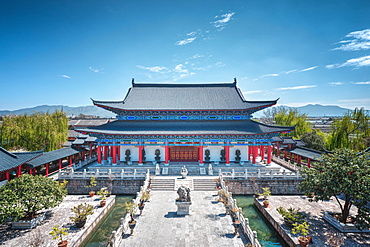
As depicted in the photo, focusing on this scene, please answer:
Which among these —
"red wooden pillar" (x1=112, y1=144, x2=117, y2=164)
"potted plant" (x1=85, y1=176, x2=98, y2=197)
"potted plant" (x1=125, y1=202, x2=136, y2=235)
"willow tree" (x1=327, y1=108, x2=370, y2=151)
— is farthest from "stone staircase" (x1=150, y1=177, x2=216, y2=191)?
"willow tree" (x1=327, y1=108, x2=370, y2=151)

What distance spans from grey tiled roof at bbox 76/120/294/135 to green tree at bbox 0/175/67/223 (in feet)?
29.0

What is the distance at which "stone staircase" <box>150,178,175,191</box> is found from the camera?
19.2 m

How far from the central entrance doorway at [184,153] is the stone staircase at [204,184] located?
5.90m

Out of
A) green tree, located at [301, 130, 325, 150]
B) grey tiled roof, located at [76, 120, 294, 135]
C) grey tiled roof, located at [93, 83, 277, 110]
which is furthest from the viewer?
green tree, located at [301, 130, 325, 150]

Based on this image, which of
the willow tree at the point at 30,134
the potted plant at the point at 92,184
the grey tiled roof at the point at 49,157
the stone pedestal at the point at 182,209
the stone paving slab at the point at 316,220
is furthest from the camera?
the willow tree at the point at 30,134

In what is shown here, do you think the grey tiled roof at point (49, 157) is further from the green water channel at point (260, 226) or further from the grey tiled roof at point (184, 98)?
the green water channel at point (260, 226)

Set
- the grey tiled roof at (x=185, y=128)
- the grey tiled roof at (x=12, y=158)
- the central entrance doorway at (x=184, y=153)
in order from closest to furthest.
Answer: the grey tiled roof at (x=12, y=158), the grey tiled roof at (x=185, y=128), the central entrance doorway at (x=184, y=153)

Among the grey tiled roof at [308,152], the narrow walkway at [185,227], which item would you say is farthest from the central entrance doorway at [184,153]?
the grey tiled roof at [308,152]

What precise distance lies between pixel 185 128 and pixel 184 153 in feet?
12.4

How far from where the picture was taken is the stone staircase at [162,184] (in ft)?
63.2

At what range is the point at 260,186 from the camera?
1986 centimetres

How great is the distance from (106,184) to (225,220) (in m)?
12.8

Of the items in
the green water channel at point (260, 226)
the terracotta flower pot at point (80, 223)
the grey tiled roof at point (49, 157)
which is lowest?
the green water channel at point (260, 226)

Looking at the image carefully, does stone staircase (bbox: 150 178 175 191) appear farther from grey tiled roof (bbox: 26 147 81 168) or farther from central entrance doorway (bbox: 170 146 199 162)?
grey tiled roof (bbox: 26 147 81 168)
